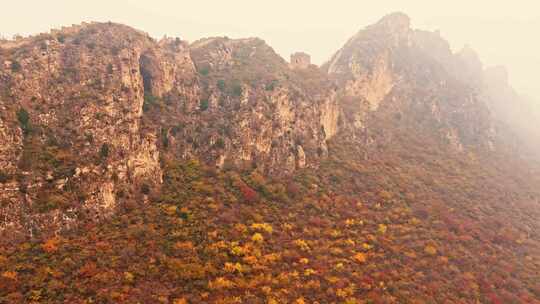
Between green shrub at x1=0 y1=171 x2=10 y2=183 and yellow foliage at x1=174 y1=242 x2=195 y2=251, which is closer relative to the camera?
green shrub at x1=0 y1=171 x2=10 y2=183

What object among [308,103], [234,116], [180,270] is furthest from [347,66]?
[180,270]

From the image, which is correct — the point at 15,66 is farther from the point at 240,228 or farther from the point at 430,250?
the point at 430,250

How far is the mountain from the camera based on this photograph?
24312mm

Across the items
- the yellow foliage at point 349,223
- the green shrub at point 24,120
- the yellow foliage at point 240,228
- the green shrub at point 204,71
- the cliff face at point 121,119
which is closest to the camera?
the cliff face at point 121,119

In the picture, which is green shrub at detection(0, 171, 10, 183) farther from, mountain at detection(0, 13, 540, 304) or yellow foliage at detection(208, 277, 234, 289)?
yellow foliage at detection(208, 277, 234, 289)

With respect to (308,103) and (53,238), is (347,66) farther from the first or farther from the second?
(53,238)

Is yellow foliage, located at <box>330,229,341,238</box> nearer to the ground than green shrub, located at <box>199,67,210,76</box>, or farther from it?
nearer to the ground

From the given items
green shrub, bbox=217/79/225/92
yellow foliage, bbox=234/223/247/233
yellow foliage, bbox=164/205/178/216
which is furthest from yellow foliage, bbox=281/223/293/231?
green shrub, bbox=217/79/225/92

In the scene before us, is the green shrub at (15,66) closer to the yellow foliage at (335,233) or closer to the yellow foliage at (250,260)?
the yellow foliage at (250,260)

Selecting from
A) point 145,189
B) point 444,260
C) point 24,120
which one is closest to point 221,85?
point 145,189

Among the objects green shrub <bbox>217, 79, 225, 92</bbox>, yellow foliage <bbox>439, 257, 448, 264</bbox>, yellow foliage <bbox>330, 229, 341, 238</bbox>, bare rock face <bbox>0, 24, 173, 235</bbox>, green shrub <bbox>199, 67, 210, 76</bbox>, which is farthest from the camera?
green shrub <bbox>199, 67, 210, 76</bbox>

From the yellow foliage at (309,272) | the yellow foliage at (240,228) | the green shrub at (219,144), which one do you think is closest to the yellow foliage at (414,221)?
the yellow foliage at (309,272)

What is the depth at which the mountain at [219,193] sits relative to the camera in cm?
2431

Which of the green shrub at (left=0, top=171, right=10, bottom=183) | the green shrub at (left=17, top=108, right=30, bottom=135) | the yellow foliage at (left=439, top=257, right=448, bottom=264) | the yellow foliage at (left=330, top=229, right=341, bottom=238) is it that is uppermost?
the green shrub at (left=17, top=108, right=30, bottom=135)
